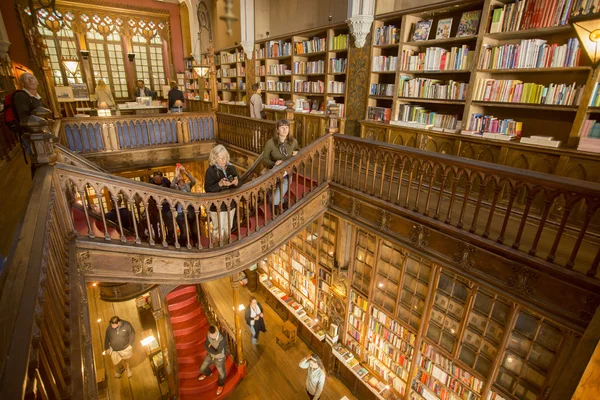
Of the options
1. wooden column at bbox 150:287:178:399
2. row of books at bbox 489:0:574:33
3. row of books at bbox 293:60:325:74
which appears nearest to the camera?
row of books at bbox 489:0:574:33

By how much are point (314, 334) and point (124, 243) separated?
4.37 metres

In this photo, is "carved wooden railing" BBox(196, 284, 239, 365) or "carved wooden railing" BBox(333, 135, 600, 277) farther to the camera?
"carved wooden railing" BBox(196, 284, 239, 365)

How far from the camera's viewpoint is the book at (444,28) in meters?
4.64

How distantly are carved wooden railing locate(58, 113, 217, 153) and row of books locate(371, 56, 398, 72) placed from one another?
4.30 metres

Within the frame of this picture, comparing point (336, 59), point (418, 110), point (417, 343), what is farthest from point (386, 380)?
point (336, 59)

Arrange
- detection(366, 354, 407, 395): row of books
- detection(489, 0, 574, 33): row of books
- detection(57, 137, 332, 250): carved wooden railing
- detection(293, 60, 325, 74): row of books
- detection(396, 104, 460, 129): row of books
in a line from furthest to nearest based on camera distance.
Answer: detection(293, 60, 325, 74): row of books, detection(366, 354, 407, 395): row of books, detection(396, 104, 460, 129): row of books, detection(489, 0, 574, 33): row of books, detection(57, 137, 332, 250): carved wooden railing

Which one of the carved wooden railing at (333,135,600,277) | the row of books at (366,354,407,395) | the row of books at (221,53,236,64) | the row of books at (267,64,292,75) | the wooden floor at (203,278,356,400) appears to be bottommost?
the wooden floor at (203,278,356,400)

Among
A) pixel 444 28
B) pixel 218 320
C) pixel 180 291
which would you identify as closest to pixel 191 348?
pixel 218 320

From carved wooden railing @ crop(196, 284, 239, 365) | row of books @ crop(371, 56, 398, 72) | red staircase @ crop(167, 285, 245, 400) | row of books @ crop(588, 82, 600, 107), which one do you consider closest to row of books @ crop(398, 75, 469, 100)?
row of books @ crop(371, 56, 398, 72)

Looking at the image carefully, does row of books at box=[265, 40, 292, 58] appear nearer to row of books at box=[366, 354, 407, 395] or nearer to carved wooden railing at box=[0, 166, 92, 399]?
carved wooden railing at box=[0, 166, 92, 399]

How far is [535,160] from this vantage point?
3857mm

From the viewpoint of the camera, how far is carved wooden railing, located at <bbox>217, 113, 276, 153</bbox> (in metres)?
6.23

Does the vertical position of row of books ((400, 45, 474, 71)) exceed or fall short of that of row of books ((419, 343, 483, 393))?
it exceeds it

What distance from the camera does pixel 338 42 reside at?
630cm
